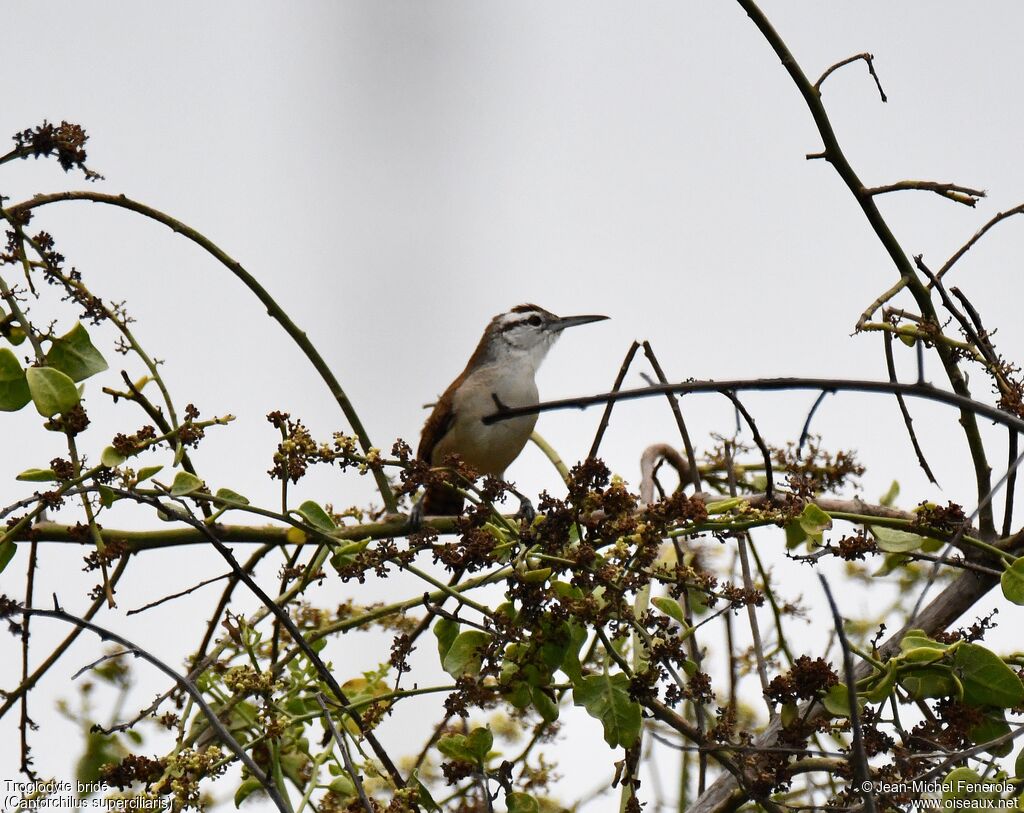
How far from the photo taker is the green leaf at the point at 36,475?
2.57 m

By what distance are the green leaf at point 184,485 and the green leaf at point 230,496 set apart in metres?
0.06

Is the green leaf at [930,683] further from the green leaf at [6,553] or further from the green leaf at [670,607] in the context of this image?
the green leaf at [6,553]

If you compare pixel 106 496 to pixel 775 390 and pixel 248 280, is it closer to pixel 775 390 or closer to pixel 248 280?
pixel 248 280

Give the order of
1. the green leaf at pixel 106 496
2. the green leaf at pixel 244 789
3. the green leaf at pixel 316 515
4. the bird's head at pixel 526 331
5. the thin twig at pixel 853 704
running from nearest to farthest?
1. the thin twig at pixel 853 704
2. the green leaf at pixel 106 496
3. the green leaf at pixel 316 515
4. the green leaf at pixel 244 789
5. the bird's head at pixel 526 331

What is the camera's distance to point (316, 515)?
9.36ft

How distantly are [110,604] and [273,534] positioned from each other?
38.5 inches

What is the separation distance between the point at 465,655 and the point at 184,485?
742 millimetres

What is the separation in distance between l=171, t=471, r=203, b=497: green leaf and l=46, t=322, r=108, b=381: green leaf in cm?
38

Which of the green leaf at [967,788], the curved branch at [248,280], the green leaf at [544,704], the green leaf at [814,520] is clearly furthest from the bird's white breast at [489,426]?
the green leaf at [967,788]

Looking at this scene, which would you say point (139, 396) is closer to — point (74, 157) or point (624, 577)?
point (74, 157)

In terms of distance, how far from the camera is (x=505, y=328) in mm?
6871

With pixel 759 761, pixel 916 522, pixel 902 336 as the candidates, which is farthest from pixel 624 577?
pixel 902 336

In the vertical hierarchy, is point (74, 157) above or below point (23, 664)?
above

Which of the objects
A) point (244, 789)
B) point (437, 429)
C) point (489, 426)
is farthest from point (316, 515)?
point (437, 429)
